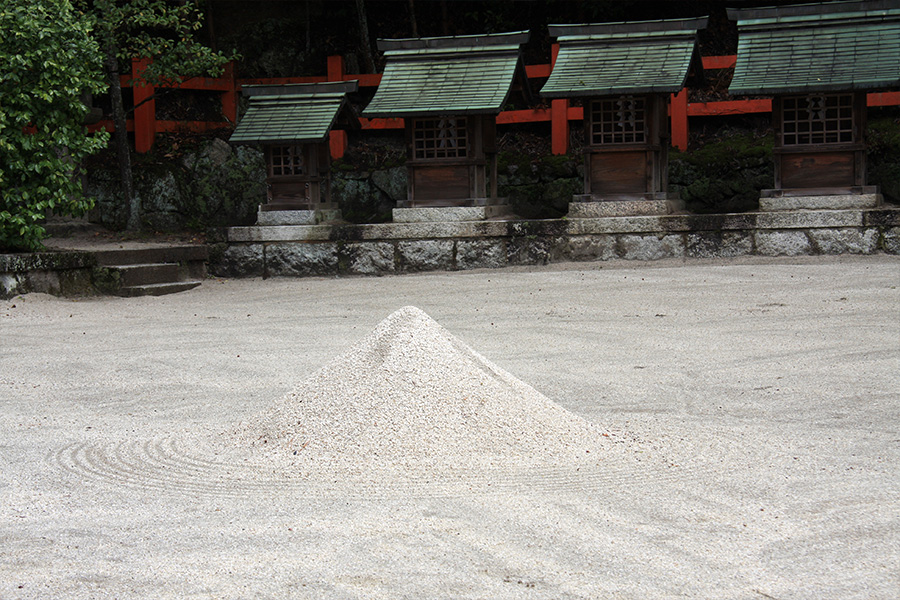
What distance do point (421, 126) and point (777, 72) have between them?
14.0 ft

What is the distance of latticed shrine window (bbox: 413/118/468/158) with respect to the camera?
1142 cm

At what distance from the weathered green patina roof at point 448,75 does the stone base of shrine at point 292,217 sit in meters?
1.55

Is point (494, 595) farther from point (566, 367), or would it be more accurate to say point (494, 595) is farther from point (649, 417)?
point (566, 367)

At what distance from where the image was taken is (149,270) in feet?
34.7

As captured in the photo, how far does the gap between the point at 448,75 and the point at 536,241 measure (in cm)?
240

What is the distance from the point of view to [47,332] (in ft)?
25.4

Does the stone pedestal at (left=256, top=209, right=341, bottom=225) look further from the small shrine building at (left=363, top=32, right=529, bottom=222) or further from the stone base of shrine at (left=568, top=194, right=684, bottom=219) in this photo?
the stone base of shrine at (left=568, top=194, right=684, bottom=219)

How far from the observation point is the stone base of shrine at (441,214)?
11172mm

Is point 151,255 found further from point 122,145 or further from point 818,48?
point 818,48

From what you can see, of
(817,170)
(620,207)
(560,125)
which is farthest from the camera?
(560,125)

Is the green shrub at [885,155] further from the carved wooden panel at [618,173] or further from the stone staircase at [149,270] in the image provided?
the stone staircase at [149,270]

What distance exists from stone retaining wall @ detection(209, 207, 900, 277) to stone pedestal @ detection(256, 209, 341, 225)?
0.18m

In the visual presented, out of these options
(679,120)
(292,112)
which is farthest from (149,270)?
(679,120)

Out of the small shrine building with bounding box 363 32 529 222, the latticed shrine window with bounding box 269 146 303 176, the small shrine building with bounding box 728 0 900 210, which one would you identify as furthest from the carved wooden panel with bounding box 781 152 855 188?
the latticed shrine window with bounding box 269 146 303 176
